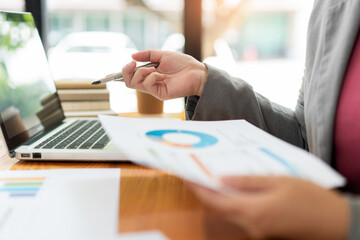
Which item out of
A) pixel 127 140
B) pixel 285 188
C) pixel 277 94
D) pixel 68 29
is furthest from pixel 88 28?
pixel 285 188

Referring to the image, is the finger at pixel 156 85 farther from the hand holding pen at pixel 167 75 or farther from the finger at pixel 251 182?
the finger at pixel 251 182

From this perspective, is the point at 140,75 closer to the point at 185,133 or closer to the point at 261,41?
the point at 185,133

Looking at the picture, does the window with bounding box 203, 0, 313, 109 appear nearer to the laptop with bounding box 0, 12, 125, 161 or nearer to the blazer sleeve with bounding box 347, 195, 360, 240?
the laptop with bounding box 0, 12, 125, 161

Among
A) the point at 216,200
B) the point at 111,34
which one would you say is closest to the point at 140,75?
the point at 216,200

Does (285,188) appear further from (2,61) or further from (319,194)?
(2,61)

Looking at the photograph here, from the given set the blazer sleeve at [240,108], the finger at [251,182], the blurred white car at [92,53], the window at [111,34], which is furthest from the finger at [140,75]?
the blurred white car at [92,53]

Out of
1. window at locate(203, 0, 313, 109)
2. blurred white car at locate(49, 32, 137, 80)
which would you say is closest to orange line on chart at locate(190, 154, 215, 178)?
window at locate(203, 0, 313, 109)

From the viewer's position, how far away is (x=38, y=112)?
862 mm

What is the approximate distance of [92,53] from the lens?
196cm

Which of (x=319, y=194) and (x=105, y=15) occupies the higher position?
(x=105, y=15)

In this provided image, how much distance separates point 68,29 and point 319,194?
1772 mm

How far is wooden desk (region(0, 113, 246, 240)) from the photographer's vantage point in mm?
408

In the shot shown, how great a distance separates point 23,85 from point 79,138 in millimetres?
197

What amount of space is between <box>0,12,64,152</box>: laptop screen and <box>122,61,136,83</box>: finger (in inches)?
9.5
